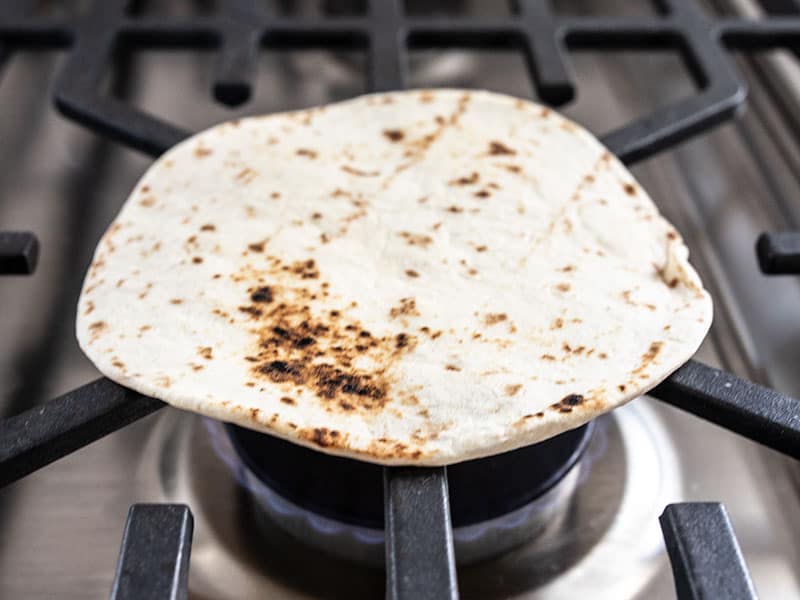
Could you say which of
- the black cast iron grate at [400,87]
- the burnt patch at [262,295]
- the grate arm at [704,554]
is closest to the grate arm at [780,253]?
the black cast iron grate at [400,87]

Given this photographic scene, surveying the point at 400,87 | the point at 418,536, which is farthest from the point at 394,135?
the point at 418,536

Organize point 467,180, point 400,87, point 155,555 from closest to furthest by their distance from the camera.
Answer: point 155,555
point 467,180
point 400,87

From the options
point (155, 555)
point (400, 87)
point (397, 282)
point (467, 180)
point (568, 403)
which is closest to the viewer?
point (155, 555)

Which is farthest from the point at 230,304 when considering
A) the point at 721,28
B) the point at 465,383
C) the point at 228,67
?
the point at 721,28

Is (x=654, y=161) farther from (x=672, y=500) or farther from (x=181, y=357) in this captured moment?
(x=181, y=357)

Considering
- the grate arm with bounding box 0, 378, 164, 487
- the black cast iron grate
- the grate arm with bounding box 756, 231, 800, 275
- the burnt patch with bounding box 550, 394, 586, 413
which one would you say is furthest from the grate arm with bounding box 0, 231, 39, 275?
the grate arm with bounding box 756, 231, 800, 275

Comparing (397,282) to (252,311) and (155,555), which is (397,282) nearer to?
(252,311)

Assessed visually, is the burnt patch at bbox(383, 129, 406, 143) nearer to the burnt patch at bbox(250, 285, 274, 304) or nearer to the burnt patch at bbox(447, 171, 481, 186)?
the burnt patch at bbox(447, 171, 481, 186)
